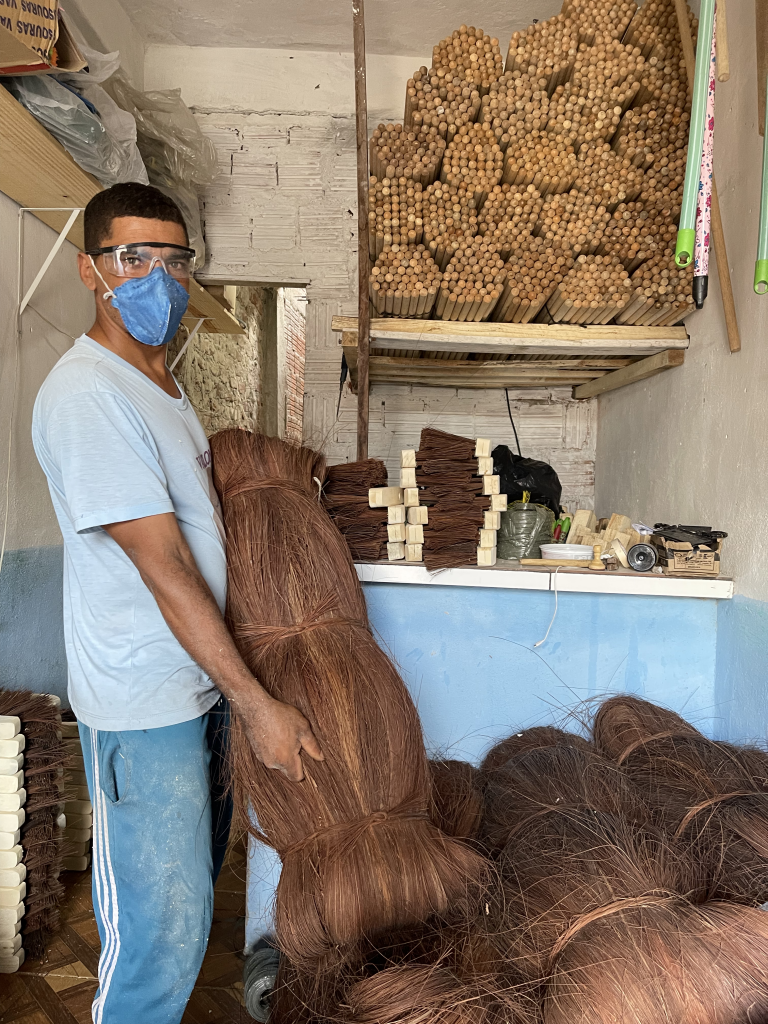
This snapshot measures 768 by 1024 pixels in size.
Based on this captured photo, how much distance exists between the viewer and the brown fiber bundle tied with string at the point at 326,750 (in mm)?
1431

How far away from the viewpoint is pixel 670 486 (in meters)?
3.41

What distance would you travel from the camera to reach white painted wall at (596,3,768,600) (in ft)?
8.09

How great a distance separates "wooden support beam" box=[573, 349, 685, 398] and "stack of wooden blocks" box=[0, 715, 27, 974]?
3.09 meters

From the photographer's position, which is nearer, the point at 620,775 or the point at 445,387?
the point at 620,775

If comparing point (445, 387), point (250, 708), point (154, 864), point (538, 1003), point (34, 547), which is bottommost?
point (538, 1003)

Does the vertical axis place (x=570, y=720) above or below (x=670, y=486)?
below

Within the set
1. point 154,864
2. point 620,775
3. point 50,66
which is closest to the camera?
point 154,864

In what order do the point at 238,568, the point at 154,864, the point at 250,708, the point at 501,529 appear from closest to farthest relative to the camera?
1. the point at 250,708
2. the point at 154,864
3. the point at 238,568
4. the point at 501,529

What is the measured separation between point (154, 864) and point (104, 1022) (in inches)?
13.6

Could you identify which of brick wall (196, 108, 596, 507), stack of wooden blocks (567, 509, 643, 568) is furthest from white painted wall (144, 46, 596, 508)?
stack of wooden blocks (567, 509, 643, 568)

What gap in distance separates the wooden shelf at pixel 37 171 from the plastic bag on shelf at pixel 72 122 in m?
0.03

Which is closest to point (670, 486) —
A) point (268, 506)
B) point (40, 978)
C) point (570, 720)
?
point (570, 720)

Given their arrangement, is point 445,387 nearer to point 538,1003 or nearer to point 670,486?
point 670,486

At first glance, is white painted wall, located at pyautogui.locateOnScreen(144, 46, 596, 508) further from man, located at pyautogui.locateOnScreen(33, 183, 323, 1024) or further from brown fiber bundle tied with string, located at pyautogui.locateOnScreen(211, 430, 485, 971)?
man, located at pyautogui.locateOnScreen(33, 183, 323, 1024)
